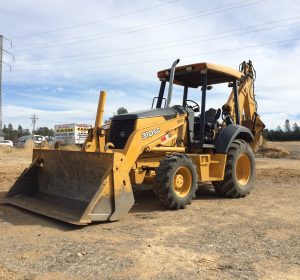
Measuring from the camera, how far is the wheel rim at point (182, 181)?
777cm

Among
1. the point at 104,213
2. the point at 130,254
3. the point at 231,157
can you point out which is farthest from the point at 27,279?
the point at 231,157

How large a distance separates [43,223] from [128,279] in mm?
2820

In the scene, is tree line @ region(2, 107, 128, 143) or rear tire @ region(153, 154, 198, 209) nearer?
rear tire @ region(153, 154, 198, 209)

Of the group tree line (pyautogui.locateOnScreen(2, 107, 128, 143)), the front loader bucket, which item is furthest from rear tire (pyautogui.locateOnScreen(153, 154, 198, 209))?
tree line (pyautogui.locateOnScreen(2, 107, 128, 143))

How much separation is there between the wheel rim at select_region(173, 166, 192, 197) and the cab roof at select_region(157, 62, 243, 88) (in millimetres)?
2311

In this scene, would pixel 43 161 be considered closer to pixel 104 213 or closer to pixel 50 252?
pixel 104 213

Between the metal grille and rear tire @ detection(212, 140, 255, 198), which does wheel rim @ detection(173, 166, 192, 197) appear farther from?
rear tire @ detection(212, 140, 255, 198)

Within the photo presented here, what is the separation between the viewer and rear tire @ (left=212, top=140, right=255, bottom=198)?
30.4 feet

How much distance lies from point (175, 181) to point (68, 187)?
1.93m

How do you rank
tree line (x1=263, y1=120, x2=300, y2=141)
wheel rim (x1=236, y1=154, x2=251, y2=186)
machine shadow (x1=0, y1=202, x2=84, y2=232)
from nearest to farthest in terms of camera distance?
machine shadow (x1=0, y1=202, x2=84, y2=232)
wheel rim (x1=236, y1=154, x2=251, y2=186)
tree line (x1=263, y1=120, x2=300, y2=141)

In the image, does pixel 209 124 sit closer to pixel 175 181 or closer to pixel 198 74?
pixel 198 74

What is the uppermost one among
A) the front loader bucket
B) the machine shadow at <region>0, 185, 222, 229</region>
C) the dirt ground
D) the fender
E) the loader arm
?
the loader arm

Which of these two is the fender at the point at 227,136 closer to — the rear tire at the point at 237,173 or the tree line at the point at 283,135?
the rear tire at the point at 237,173

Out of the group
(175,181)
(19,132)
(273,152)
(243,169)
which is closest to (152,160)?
(175,181)
